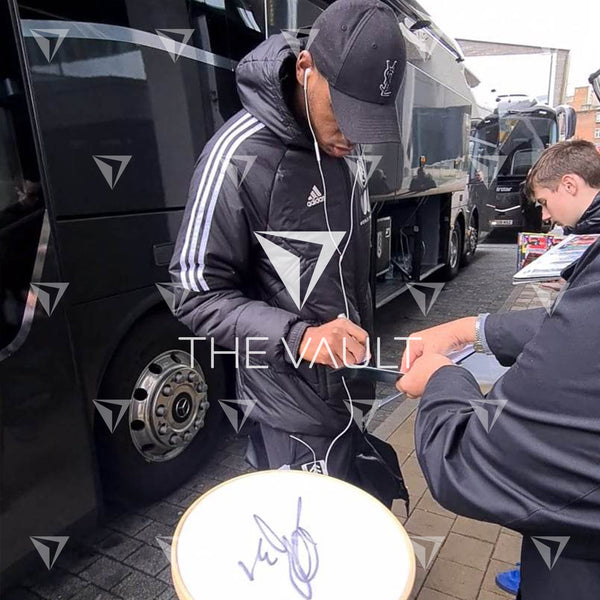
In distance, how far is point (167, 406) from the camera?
2457 mm

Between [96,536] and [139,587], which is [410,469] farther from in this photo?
[96,536]

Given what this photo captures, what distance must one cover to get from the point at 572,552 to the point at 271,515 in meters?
0.52

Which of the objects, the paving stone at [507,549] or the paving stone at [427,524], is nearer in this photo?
the paving stone at [507,549]

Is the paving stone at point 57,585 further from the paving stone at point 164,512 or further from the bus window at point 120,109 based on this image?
the bus window at point 120,109

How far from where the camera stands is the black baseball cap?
4.18ft

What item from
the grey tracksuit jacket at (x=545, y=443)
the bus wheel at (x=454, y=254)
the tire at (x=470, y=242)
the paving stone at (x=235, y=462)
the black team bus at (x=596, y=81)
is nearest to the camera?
the grey tracksuit jacket at (x=545, y=443)

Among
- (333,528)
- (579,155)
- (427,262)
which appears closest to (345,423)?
(333,528)

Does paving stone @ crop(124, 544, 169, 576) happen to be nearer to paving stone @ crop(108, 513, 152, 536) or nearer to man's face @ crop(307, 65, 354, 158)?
paving stone @ crop(108, 513, 152, 536)

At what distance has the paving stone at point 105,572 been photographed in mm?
2162

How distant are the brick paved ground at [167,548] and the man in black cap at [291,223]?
106 cm

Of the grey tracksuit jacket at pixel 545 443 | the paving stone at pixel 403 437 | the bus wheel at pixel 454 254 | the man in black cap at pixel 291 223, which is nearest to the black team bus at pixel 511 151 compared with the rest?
the bus wheel at pixel 454 254

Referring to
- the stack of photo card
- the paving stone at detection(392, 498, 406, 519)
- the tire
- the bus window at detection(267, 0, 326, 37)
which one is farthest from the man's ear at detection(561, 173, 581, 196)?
the tire

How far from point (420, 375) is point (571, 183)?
2026 mm
